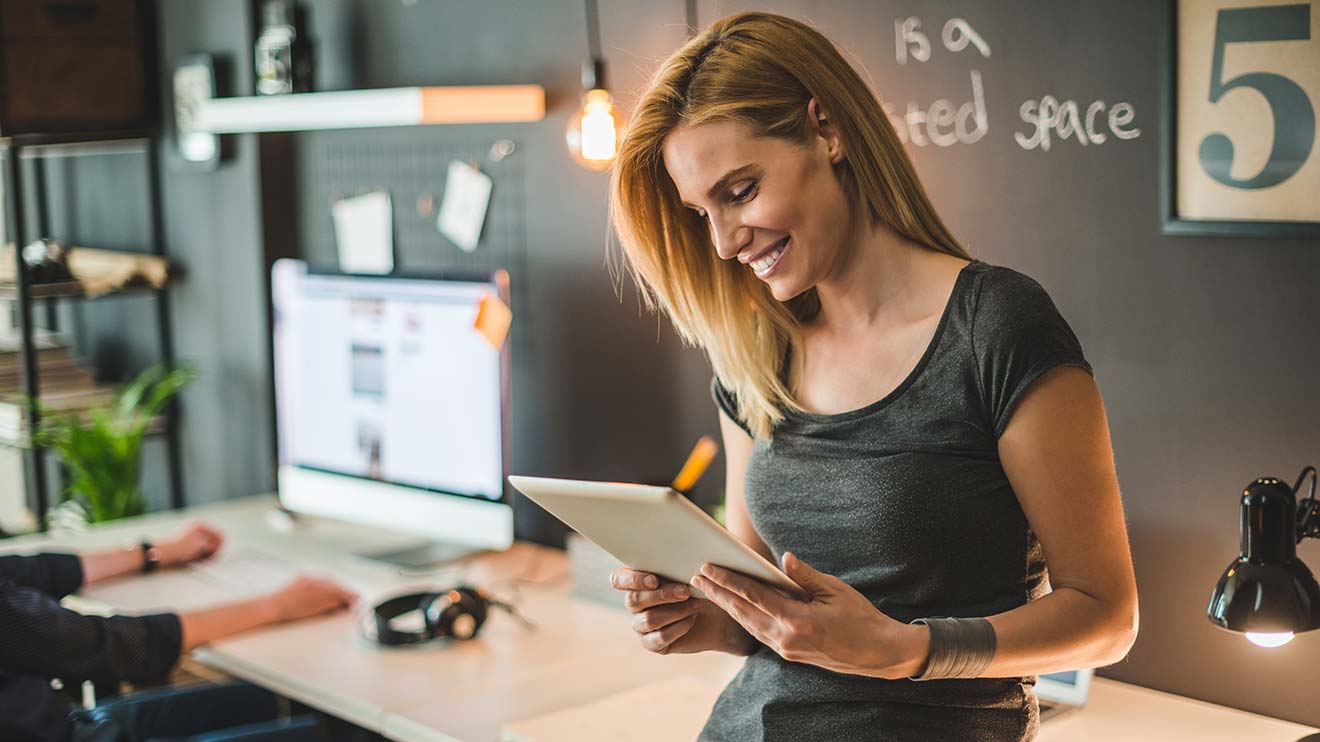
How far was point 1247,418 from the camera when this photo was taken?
1604 millimetres

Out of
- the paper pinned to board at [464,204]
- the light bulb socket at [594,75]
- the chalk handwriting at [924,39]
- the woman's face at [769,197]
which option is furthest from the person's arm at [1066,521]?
the paper pinned to board at [464,204]

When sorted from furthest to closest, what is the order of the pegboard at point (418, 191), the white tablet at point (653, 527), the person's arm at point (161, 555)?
the pegboard at point (418, 191) → the person's arm at point (161, 555) → the white tablet at point (653, 527)

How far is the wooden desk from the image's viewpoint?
1.66m

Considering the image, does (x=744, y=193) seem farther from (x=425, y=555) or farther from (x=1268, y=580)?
(x=425, y=555)

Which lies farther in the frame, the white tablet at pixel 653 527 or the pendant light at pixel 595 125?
the pendant light at pixel 595 125

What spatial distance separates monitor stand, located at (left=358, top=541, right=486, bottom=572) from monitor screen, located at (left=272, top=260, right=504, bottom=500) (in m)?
0.13

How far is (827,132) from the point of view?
135cm

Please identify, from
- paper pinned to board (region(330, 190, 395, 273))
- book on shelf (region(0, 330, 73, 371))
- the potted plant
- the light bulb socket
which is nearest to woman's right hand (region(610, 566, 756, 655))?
the light bulb socket

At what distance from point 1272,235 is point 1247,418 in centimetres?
22

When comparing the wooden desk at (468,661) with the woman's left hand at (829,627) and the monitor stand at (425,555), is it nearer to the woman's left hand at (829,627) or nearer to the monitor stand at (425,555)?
the monitor stand at (425,555)

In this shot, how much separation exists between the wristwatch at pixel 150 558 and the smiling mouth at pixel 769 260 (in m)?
1.48

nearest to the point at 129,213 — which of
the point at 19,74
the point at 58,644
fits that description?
the point at 19,74

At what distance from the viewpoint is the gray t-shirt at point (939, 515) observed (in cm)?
126

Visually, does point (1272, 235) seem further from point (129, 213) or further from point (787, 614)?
point (129, 213)
